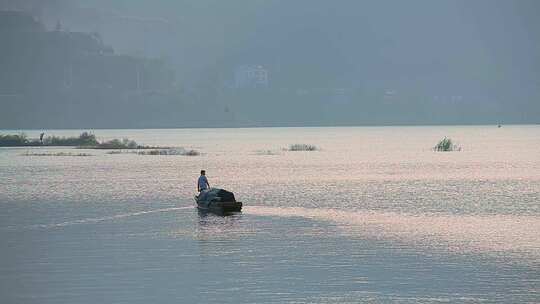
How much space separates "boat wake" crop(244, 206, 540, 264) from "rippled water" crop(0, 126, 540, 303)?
0.34 ft

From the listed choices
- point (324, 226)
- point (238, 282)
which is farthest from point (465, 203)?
point (238, 282)

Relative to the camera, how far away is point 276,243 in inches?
2478

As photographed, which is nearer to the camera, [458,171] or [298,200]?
[298,200]

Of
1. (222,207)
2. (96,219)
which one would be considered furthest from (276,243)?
(96,219)

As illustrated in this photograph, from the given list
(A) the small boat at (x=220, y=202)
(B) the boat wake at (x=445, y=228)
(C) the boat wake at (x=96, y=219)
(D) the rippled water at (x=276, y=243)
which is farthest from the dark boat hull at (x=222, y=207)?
(C) the boat wake at (x=96, y=219)

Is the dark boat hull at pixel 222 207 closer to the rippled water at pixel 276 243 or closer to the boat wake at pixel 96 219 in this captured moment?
the rippled water at pixel 276 243

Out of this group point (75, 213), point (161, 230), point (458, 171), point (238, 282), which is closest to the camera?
point (238, 282)

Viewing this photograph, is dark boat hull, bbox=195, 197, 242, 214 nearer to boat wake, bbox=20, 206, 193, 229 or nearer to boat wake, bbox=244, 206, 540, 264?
boat wake, bbox=244, 206, 540, 264

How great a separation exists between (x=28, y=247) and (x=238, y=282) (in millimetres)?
17808

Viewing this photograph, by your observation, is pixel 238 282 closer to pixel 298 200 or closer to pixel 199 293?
pixel 199 293

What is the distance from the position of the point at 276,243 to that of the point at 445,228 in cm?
1389

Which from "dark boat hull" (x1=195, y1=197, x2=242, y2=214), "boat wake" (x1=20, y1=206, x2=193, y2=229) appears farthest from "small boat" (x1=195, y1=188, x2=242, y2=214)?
"boat wake" (x1=20, y1=206, x2=193, y2=229)

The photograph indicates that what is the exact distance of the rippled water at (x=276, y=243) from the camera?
48.1m

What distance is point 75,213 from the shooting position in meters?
83.7
